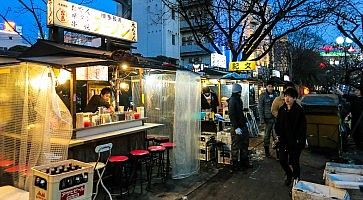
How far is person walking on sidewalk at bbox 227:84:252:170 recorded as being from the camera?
7730 millimetres

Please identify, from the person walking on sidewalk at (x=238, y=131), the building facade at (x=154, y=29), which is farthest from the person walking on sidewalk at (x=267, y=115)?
the building facade at (x=154, y=29)

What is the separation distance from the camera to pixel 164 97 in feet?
31.4

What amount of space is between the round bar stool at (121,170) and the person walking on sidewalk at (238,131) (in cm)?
314

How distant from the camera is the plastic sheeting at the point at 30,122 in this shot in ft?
16.0

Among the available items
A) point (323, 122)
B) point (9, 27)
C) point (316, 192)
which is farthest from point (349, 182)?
point (9, 27)

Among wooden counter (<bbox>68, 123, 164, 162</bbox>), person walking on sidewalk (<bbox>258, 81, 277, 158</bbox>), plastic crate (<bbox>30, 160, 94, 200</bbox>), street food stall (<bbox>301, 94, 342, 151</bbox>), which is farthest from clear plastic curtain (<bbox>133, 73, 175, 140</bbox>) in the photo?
plastic crate (<bbox>30, 160, 94, 200</bbox>)

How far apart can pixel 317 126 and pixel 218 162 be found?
12.0ft

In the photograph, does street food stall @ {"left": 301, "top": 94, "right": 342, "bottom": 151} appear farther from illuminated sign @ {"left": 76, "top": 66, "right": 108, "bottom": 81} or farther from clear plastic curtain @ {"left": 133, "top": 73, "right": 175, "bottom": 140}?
illuminated sign @ {"left": 76, "top": 66, "right": 108, "bottom": 81}

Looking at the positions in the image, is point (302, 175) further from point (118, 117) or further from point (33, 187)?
point (33, 187)

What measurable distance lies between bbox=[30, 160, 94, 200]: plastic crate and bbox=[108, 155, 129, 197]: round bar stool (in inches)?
53.5

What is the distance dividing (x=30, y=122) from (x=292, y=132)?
5121 millimetres

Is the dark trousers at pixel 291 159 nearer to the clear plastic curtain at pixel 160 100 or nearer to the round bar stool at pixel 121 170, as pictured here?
the round bar stool at pixel 121 170

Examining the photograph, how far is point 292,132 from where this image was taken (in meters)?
6.00

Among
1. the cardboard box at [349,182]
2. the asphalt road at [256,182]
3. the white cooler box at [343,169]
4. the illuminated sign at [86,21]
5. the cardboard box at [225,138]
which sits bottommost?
the asphalt road at [256,182]
